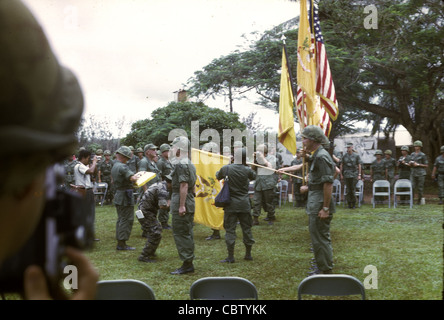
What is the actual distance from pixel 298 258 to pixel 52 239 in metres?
6.33

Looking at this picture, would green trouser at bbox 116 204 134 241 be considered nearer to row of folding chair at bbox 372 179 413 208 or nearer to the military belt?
the military belt

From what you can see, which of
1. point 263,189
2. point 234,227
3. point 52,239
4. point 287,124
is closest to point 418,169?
point 263,189

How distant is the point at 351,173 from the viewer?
12.3 m

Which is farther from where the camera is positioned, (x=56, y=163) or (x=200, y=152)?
(x=200, y=152)

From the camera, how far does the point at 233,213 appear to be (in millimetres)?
6445

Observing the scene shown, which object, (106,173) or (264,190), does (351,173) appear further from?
(106,173)

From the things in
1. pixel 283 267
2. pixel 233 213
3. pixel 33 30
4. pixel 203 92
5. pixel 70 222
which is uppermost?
pixel 203 92

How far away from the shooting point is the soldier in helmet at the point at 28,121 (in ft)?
0.88

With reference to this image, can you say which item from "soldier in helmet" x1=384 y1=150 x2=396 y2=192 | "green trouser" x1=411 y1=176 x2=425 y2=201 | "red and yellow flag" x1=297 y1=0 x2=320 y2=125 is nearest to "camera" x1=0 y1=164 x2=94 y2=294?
"red and yellow flag" x1=297 y1=0 x2=320 y2=125

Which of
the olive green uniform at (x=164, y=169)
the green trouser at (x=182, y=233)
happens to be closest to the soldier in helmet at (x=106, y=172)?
the olive green uniform at (x=164, y=169)
